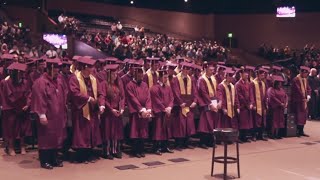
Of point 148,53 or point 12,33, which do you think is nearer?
point 12,33

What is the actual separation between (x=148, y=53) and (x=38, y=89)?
13.4m

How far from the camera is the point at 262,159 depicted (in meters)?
9.21

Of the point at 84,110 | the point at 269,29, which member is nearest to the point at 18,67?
the point at 84,110

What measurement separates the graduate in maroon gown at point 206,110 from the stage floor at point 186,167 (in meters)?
0.39

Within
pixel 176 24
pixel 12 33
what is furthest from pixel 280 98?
pixel 176 24

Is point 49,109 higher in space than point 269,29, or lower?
lower

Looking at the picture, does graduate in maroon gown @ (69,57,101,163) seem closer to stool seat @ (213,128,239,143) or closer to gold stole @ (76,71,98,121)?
gold stole @ (76,71,98,121)

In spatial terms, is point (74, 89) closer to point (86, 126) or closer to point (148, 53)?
point (86, 126)

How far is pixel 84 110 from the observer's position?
8508 mm

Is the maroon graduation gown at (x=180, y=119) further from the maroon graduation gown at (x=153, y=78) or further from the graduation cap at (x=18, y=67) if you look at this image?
the graduation cap at (x=18, y=67)

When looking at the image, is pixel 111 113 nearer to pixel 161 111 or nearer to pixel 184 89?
pixel 161 111

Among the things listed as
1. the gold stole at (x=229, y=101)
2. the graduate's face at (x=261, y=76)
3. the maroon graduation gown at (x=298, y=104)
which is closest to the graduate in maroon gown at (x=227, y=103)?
the gold stole at (x=229, y=101)

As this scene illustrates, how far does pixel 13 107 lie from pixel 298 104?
290 inches

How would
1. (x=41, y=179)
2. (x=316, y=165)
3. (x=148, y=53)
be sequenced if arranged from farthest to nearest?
(x=148, y=53)
(x=316, y=165)
(x=41, y=179)
